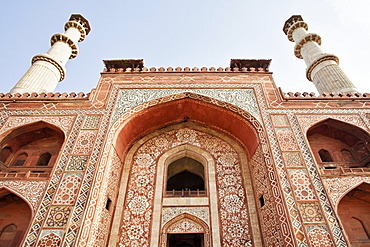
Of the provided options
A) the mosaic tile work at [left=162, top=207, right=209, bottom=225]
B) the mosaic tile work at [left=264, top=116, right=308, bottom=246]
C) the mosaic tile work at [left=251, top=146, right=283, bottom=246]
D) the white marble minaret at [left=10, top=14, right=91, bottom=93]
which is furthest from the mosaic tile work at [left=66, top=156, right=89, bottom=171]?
the white marble minaret at [left=10, top=14, right=91, bottom=93]

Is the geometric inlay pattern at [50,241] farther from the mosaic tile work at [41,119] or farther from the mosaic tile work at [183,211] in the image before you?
the mosaic tile work at [41,119]

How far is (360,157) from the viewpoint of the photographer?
6.51 meters

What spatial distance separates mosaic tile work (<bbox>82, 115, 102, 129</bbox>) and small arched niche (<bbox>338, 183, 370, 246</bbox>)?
5549 mm

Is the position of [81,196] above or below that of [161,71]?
below

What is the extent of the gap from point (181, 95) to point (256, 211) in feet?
11.1

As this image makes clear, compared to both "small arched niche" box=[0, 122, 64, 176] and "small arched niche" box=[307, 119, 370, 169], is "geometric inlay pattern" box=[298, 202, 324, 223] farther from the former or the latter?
"small arched niche" box=[0, 122, 64, 176]

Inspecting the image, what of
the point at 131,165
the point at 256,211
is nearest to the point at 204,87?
the point at 131,165

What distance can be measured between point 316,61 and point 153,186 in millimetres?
7291

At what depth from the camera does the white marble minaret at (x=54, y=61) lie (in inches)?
339

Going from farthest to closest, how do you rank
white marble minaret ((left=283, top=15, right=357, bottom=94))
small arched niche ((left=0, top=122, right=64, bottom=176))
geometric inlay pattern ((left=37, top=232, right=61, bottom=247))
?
white marble minaret ((left=283, top=15, right=357, bottom=94))
small arched niche ((left=0, top=122, right=64, bottom=176))
geometric inlay pattern ((left=37, top=232, right=61, bottom=247))

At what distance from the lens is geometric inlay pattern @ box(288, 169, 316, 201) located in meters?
4.93

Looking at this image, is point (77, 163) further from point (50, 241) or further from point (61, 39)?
point (61, 39)

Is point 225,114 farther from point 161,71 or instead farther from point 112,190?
point 112,190

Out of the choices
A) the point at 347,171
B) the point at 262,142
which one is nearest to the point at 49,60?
the point at 262,142
